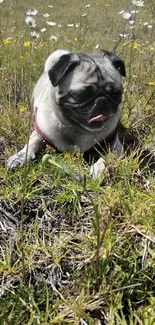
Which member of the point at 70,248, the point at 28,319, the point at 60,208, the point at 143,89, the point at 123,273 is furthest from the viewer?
the point at 143,89

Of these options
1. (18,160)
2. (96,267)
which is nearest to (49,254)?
(96,267)

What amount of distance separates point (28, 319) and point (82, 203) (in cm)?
61

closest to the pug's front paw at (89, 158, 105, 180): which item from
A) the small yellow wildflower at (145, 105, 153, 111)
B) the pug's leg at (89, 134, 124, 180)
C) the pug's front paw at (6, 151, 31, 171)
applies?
the pug's leg at (89, 134, 124, 180)

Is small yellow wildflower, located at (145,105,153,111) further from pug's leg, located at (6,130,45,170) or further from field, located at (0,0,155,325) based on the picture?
pug's leg, located at (6,130,45,170)

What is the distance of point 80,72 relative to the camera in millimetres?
2434

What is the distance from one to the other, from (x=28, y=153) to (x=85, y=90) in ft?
1.51

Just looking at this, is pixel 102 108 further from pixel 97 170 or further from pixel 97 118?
pixel 97 170

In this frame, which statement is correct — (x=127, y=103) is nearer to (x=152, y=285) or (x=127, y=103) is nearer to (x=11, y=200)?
(x=11, y=200)

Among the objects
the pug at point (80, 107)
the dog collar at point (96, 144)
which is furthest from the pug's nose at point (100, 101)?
the dog collar at point (96, 144)

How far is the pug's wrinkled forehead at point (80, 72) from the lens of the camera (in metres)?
2.39

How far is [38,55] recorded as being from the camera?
402cm

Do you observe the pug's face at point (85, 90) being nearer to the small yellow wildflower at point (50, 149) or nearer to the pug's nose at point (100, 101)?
the pug's nose at point (100, 101)

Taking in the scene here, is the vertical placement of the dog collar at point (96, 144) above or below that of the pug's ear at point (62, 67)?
below

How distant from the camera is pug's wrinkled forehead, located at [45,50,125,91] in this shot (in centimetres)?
239
